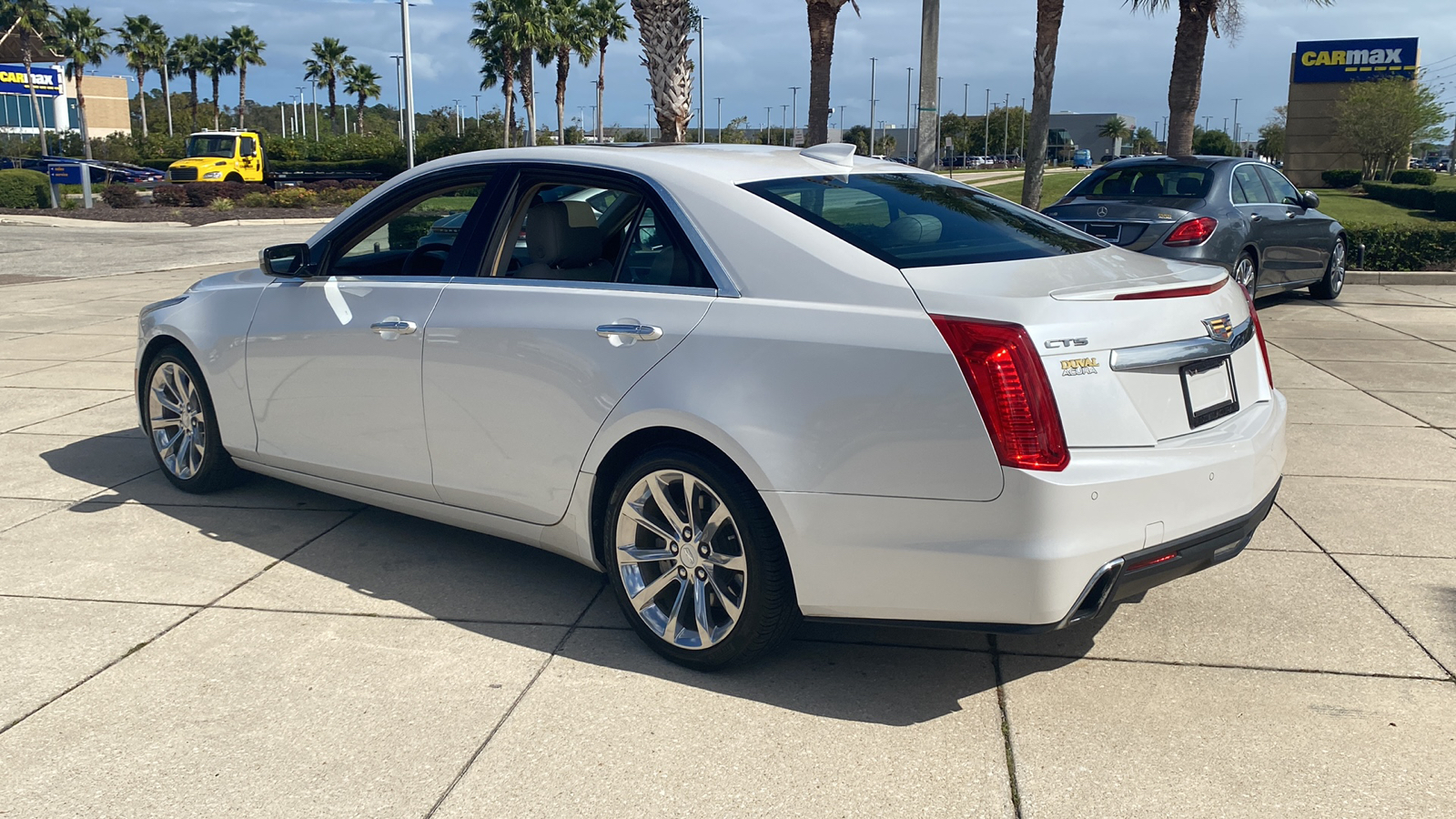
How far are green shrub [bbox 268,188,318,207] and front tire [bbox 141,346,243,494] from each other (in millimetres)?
30972

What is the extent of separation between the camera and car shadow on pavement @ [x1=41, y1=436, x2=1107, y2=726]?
3811 mm

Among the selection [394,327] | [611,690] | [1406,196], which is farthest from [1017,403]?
[1406,196]

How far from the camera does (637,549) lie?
12.9 ft

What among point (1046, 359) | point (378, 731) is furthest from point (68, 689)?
point (1046, 359)

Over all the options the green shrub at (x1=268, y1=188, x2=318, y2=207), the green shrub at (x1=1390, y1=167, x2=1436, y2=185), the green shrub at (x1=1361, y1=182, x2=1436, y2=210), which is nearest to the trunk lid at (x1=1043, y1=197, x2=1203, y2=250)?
the green shrub at (x1=1361, y1=182, x2=1436, y2=210)

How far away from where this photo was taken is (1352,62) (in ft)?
175

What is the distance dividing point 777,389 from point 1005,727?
1188 millimetres

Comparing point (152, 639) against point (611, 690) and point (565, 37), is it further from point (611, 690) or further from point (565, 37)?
point (565, 37)

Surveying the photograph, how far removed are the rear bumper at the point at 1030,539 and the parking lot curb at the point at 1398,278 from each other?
14200 millimetres

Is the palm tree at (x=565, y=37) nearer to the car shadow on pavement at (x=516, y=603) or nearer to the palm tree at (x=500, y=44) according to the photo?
the palm tree at (x=500, y=44)

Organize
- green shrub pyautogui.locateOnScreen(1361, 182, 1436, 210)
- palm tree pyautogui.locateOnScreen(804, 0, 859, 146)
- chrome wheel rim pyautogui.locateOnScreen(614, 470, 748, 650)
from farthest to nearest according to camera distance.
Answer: green shrub pyautogui.locateOnScreen(1361, 182, 1436, 210)
palm tree pyautogui.locateOnScreen(804, 0, 859, 146)
chrome wheel rim pyautogui.locateOnScreen(614, 470, 748, 650)

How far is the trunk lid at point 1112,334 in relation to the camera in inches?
127

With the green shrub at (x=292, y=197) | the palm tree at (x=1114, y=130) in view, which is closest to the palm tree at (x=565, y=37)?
the green shrub at (x=292, y=197)

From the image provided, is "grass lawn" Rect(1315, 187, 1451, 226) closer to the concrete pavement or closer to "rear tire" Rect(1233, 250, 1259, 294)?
"rear tire" Rect(1233, 250, 1259, 294)
